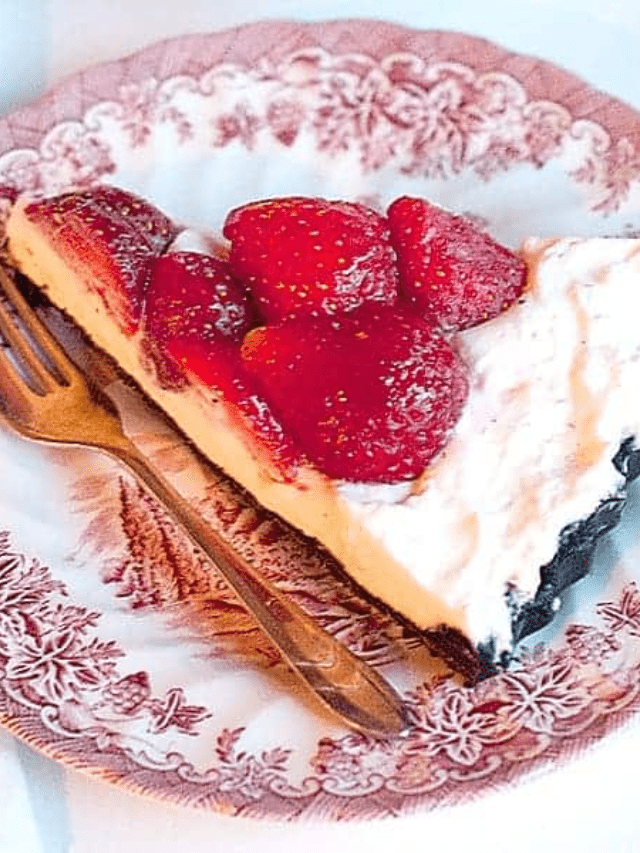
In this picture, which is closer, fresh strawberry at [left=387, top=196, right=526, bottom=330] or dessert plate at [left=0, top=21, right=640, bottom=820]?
dessert plate at [left=0, top=21, right=640, bottom=820]

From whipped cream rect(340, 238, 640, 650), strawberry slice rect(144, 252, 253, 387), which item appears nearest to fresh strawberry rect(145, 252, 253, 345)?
strawberry slice rect(144, 252, 253, 387)

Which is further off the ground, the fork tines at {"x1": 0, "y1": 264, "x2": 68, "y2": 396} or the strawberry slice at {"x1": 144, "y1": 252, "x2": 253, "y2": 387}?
the strawberry slice at {"x1": 144, "y1": 252, "x2": 253, "y2": 387}

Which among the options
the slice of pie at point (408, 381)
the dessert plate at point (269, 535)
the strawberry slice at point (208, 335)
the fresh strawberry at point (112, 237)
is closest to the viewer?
the dessert plate at point (269, 535)

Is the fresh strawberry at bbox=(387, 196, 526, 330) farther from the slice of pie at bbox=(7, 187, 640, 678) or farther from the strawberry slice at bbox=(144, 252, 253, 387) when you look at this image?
the strawberry slice at bbox=(144, 252, 253, 387)

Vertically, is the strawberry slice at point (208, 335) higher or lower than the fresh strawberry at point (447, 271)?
lower

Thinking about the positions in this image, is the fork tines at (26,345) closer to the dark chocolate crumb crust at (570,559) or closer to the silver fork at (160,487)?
the silver fork at (160,487)

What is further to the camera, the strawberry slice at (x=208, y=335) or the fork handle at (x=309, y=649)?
the strawberry slice at (x=208, y=335)

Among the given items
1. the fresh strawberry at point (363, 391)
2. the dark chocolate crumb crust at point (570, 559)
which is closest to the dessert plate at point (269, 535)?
the dark chocolate crumb crust at point (570, 559)

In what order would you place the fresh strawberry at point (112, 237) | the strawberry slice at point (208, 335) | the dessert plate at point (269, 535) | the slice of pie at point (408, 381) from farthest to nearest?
the fresh strawberry at point (112, 237)
the strawberry slice at point (208, 335)
the slice of pie at point (408, 381)
the dessert plate at point (269, 535)
